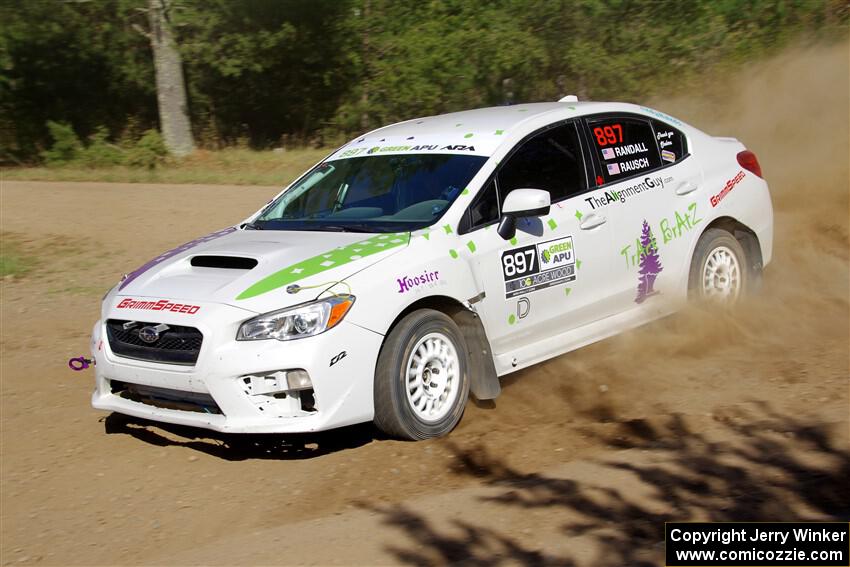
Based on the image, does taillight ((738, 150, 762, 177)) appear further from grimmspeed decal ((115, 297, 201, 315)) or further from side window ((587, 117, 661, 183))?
grimmspeed decal ((115, 297, 201, 315))

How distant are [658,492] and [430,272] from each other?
6.21 ft

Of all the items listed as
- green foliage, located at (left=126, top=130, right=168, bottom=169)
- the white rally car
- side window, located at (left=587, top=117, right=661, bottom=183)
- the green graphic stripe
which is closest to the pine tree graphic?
the white rally car

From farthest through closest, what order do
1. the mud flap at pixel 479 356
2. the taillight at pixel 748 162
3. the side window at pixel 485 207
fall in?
1. the taillight at pixel 748 162
2. the side window at pixel 485 207
3. the mud flap at pixel 479 356

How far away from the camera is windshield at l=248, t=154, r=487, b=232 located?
20.9ft

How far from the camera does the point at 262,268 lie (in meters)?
5.72

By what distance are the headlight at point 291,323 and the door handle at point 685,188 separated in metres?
3.39

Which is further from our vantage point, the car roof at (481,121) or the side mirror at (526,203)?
the car roof at (481,121)

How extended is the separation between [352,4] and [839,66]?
10992 mm

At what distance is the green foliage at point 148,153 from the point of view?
19.1m

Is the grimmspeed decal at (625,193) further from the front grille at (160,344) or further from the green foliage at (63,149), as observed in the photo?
the green foliage at (63,149)

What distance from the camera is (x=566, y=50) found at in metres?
22.0

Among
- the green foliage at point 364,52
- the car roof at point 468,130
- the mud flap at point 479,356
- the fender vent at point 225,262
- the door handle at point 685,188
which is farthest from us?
the green foliage at point 364,52

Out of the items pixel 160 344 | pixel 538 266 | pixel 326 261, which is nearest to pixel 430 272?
pixel 326 261

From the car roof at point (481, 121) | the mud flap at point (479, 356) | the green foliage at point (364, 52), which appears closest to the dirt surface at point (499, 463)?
the mud flap at point (479, 356)
